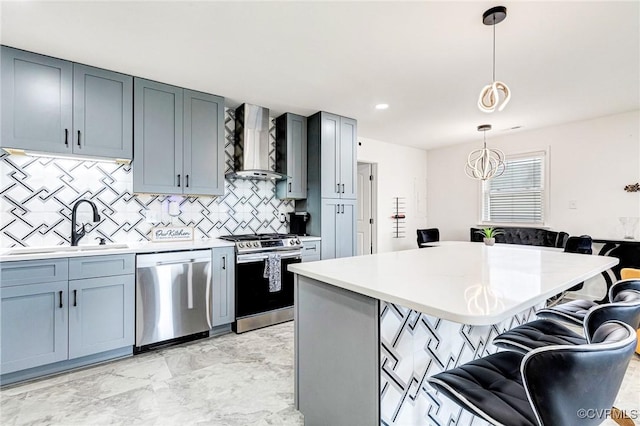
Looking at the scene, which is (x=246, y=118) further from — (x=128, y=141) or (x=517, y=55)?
(x=517, y=55)

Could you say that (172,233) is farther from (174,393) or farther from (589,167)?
(589,167)

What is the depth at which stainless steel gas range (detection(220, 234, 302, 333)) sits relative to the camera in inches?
125

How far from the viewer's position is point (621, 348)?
0.81 meters

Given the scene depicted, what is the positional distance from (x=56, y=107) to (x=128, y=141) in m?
0.54

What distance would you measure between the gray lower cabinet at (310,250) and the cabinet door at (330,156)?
62 cm

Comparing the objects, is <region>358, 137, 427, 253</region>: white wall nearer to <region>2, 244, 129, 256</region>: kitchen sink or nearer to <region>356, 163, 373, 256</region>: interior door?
<region>356, 163, 373, 256</region>: interior door

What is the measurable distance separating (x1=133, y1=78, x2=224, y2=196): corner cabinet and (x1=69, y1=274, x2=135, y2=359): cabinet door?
2.98ft

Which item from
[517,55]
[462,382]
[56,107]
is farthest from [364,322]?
[56,107]

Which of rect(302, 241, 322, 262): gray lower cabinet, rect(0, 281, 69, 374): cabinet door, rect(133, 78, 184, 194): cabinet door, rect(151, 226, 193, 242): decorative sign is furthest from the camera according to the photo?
rect(302, 241, 322, 262): gray lower cabinet

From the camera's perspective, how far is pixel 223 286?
3.09m

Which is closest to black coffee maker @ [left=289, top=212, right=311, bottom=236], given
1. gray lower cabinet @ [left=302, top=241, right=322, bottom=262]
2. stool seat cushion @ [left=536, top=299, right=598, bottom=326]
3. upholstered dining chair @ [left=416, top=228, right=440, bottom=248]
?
gray lower cabinet @ [left=302, top=241, right=322, bottom=262]

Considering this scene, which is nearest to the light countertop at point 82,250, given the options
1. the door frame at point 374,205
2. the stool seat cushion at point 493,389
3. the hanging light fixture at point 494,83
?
the stool seat cushion at point 493,389

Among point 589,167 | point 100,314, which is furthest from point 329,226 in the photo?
point 589,167

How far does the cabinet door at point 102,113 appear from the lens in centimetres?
259
